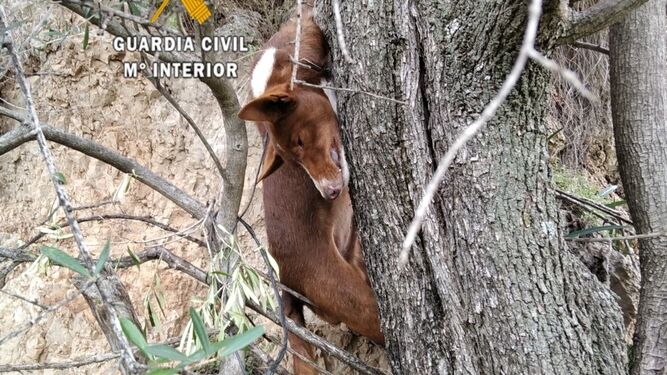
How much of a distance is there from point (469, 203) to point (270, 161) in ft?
3.11

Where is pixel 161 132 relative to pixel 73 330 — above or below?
above

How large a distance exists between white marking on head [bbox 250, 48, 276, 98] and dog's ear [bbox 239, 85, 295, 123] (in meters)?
0.20

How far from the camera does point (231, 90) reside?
2.40 m

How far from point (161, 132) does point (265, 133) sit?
3.61 ft

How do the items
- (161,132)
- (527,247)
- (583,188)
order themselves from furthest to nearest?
(161,132) < (583,188) < (527,247)

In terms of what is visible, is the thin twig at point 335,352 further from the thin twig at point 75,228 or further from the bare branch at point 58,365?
the thin twig at point 75,228

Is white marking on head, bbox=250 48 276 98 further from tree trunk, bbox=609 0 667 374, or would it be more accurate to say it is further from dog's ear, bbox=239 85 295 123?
tree trunk, bbox=609 0 667 374

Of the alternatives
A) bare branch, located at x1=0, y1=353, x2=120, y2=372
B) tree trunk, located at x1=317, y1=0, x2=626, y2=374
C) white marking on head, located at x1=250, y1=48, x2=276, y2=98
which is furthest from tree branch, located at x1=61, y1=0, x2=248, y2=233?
bare branch, located at x1=0, y1=353, x2=120, y2=372

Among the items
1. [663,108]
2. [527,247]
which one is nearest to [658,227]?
[663,108]

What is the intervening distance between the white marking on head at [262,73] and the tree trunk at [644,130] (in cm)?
128

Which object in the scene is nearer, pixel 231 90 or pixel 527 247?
pixel 527 247

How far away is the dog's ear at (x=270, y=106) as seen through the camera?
2.34 metres

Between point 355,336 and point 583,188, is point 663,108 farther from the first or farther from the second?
point 355,336

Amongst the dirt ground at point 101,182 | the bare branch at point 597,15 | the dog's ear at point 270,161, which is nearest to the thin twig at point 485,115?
the bare branch at point 597,15
